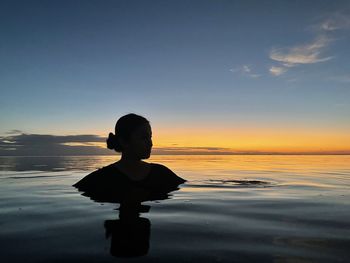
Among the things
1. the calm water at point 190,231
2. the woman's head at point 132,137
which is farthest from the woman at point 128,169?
the calm water at point 190,231

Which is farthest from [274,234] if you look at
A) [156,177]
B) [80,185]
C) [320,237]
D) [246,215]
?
[80,185]

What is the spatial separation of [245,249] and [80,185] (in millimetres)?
5719

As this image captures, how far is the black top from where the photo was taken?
21.8 feet

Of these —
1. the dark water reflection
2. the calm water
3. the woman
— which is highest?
the woman

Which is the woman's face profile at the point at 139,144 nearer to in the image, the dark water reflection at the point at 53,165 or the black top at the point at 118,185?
the black top at the point at 118,185

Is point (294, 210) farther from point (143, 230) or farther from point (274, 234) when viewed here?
point (143, 230)

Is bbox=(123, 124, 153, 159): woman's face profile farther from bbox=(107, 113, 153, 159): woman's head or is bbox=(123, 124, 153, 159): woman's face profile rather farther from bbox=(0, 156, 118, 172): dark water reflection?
bbox=(0, 156, 118, 172): dark water reflection

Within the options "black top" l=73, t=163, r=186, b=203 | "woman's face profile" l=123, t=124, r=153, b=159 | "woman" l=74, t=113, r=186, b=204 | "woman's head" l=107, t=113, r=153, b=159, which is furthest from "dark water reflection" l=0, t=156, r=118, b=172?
"woman's face profile" l=123, t=124, r=153, b=159

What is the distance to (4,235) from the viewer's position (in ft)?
12.1

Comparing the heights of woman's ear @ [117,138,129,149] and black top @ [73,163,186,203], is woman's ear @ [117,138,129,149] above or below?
above

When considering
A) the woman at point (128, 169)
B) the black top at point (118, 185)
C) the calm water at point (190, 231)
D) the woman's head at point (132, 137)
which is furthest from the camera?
the woman's head at point (132, 137)

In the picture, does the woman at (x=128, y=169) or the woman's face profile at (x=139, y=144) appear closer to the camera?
the woman at (x=128, y=169)

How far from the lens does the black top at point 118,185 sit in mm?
6631

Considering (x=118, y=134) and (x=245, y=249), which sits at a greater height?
(x=118, y=134)
